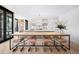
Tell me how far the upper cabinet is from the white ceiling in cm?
15

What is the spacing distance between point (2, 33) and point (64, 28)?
168 centimetres

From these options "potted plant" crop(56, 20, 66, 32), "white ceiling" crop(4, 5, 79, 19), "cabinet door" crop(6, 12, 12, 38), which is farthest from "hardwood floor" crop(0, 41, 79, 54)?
"white ceiling" crop(4, 5, 79, 19)

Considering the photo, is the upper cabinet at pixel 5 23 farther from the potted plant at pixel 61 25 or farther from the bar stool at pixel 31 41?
the potted plant at pixel 61 25

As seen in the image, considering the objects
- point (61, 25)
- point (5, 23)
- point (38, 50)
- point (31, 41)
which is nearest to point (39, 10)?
point (61, 25)

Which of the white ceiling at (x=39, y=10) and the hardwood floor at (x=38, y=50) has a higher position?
the white ceiling at (x=39, y=10)

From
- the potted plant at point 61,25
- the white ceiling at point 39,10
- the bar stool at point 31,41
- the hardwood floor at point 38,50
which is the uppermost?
the white ceiling at point 39,10

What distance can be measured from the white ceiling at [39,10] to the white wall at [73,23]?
114 millimetres

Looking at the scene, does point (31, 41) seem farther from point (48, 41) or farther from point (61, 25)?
point (61, 25)

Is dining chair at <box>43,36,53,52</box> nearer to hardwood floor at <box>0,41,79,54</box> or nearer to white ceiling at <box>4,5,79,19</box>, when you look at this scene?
hardwood floor at <box>0,41,79,54</box>

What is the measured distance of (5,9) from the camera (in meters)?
2.76

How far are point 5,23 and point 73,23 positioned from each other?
1.83 metres

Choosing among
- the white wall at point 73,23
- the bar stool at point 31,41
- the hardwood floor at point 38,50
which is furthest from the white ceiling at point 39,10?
the hardwood floor at point 38,50

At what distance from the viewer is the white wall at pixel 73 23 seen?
8.86 ft
